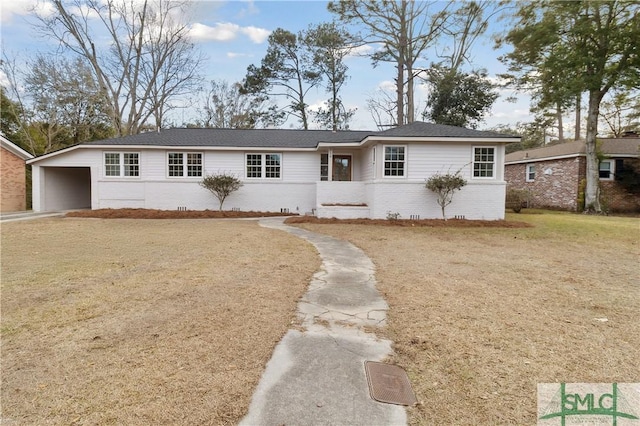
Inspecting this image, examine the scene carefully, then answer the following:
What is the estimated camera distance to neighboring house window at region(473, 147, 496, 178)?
45.7 ft

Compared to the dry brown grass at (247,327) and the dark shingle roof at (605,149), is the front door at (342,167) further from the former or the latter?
the dark shingle roof at (605,149)

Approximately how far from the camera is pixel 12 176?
1653cm

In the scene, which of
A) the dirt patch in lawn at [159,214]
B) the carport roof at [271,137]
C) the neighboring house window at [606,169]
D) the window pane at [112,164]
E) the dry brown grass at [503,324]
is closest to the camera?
the dry brown grass at [503,324]

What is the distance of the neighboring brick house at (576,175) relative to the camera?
20.1 metres

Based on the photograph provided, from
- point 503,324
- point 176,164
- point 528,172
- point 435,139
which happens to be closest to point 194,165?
point 176,164

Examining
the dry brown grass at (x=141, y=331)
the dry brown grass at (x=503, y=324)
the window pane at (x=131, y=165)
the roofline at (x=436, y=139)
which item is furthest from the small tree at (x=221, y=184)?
the dry brown grass at (x=503, y=324)

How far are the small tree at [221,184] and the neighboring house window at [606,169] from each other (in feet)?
70.5

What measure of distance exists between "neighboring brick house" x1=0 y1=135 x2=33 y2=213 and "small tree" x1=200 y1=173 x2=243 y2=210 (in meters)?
9.23

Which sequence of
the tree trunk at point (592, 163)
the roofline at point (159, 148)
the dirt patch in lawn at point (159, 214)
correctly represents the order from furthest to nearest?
1. the tree trunk at point (592, 163)
2. the roofline at point (159, 148)
3. the dirt patch in lawn at point (159, 214)

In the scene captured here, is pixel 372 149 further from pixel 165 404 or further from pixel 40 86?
pixel 40 86

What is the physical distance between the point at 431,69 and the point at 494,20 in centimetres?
509

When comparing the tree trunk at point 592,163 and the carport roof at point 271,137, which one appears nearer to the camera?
the carport roof at point 271,137

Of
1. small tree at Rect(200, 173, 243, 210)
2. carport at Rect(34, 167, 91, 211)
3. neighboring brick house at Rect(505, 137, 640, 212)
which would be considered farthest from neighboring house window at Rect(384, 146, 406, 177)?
carport at Rect(34, 167, 91, 211)

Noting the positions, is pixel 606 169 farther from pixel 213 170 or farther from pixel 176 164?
pixel 176 164
